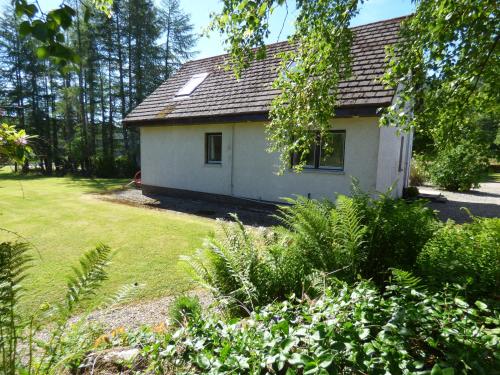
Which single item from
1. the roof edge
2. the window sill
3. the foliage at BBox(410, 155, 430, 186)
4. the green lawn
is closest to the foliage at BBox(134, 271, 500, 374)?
the green lawn

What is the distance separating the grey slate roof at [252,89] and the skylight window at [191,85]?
28cm

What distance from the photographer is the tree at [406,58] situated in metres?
2.95

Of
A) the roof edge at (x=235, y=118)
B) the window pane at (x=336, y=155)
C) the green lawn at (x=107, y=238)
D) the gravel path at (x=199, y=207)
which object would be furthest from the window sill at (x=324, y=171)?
the green lawn at (x=107, y=238)

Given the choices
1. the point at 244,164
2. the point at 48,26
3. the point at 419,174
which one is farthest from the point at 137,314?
the point at 419,174

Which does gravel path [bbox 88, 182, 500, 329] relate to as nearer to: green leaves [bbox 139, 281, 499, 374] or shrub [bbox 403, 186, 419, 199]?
shrub [bbox 403, 186, 419, 199]

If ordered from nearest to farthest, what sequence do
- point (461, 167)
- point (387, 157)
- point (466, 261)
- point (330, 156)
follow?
point (466, 261), point (387, 157), point (330, 156), point (461, 167)

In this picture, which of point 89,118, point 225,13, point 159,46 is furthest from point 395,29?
point 89,118

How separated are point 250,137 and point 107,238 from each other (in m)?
5.36

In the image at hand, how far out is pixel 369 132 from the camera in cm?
793

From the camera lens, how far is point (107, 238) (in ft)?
21.9

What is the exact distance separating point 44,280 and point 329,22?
524 cm

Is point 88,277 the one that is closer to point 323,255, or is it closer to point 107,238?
point 323,255

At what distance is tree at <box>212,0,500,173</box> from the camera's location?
116 inches

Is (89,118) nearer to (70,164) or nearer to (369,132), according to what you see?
(70,164)
